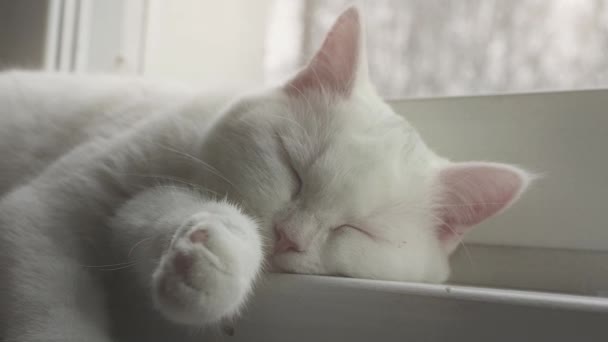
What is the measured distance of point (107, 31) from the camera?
5.32 feet

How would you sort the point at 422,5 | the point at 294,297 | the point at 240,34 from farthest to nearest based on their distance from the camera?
the point at 240,34 < the point at 422,5 < the point at 294,297

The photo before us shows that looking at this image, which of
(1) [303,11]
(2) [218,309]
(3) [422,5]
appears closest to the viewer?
(2) [218,309]

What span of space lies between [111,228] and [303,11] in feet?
2.76

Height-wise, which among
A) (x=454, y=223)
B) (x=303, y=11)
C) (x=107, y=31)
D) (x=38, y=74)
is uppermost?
(x=303, y=11)

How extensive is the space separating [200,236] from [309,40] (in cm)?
92

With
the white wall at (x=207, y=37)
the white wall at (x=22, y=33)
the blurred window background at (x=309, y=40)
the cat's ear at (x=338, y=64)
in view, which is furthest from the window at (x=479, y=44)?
the white wall at (x=22, y=33)

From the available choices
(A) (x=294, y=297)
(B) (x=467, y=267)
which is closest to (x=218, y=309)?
(A) (x=294, y=297)

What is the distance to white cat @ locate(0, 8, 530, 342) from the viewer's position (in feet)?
2.59

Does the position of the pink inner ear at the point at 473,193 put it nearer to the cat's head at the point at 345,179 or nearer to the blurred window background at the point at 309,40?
the cat's head at the point at 345,179

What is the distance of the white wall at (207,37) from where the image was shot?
5.23 feet

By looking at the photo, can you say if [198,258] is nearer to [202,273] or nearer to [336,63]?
[202,273]

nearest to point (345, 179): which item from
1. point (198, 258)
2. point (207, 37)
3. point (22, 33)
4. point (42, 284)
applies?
point (198, 258)

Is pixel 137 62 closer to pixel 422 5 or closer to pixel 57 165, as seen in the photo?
pixel 57 165

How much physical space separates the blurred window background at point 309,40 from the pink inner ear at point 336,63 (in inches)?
9.2
